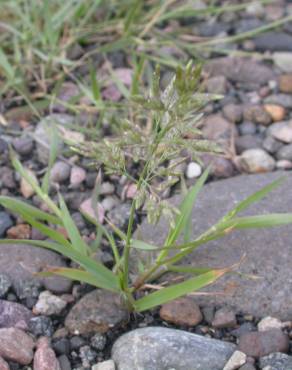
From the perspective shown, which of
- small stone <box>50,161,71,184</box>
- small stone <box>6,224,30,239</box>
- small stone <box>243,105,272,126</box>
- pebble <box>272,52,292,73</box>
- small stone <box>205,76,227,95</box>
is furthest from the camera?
pebble <box>272,52,292,73</box>

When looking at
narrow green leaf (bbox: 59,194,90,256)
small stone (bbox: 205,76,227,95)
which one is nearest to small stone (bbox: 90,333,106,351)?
narrow green leaf (bbox: 59,194,90,256)

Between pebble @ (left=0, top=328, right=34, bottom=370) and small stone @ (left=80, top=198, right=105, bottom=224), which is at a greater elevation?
pebble @ (left=0, top=328, right=34, bottom=370)

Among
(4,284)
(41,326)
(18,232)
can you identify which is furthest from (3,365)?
(18,232)

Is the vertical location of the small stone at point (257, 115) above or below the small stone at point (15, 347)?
below

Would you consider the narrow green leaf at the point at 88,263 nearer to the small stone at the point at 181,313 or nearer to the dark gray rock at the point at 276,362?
the small stone at the point at 181,313

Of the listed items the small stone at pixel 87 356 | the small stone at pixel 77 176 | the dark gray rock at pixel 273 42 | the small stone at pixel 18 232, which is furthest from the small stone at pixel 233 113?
the small stone at pixel 87 356

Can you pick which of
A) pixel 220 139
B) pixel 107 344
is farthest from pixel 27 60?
pixel 107 344

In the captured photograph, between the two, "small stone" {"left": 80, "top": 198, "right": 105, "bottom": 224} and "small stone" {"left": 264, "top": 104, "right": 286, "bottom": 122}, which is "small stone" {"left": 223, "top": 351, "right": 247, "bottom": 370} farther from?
"small stone" {"left": 264, "top": 104, "right": 286, "bottom": 122}
